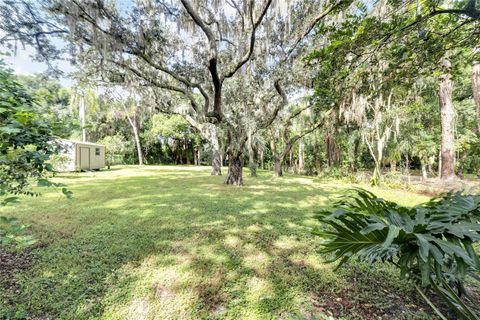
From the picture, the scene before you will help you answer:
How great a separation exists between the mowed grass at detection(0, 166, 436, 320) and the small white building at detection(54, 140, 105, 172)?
326 inches

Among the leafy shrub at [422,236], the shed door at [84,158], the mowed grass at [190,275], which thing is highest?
the shed door at [84,158]

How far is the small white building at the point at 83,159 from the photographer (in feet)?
34.1

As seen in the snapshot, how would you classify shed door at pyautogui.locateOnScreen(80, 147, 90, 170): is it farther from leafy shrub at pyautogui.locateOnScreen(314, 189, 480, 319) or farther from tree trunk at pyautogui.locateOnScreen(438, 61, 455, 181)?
tree trunk at pyautogui.locateOnScreen(438, 61, 455, 181)

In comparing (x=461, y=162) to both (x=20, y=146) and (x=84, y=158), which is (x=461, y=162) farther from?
(x=84, y=158)

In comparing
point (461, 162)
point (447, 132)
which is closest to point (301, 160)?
point (447, 132)

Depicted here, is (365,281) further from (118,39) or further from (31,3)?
(31,3)

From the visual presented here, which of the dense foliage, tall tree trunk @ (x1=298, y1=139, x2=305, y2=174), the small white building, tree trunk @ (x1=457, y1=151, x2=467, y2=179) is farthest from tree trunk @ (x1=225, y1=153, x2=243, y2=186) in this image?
tree trunk @ (x1=457, y1=151, x2=467, y2=179)

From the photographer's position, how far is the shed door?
11.7 metres

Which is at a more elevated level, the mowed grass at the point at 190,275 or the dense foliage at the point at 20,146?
the dense foliage at the point at 20,146

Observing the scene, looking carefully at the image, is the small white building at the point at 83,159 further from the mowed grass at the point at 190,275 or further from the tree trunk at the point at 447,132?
the tree trunk at the point at 447,132

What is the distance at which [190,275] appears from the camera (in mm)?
2037

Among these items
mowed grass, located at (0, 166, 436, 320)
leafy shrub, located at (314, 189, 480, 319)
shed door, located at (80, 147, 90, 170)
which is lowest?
mowed grass, located at (0, 166, 436, 320)

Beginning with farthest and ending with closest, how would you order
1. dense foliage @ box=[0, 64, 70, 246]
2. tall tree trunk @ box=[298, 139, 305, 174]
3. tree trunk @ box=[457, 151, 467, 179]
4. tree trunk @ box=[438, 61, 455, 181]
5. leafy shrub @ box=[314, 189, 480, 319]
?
1. tall tree trunk @ box=[298, 139, 305, 174]
2. tree trunk @ box=[457, 151, 467, 179]
3. tree trunk @ box=[438, 61, 455, 181]
4. dense foliage @ box=[0, 64, 70, 246]
5. leafy shrub @ box=[314, 189, 480, 319]

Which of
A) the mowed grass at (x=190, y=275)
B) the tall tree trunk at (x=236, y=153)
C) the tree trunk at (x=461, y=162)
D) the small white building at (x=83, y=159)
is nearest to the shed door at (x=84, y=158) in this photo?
the small white building at (x=83, y=159)
